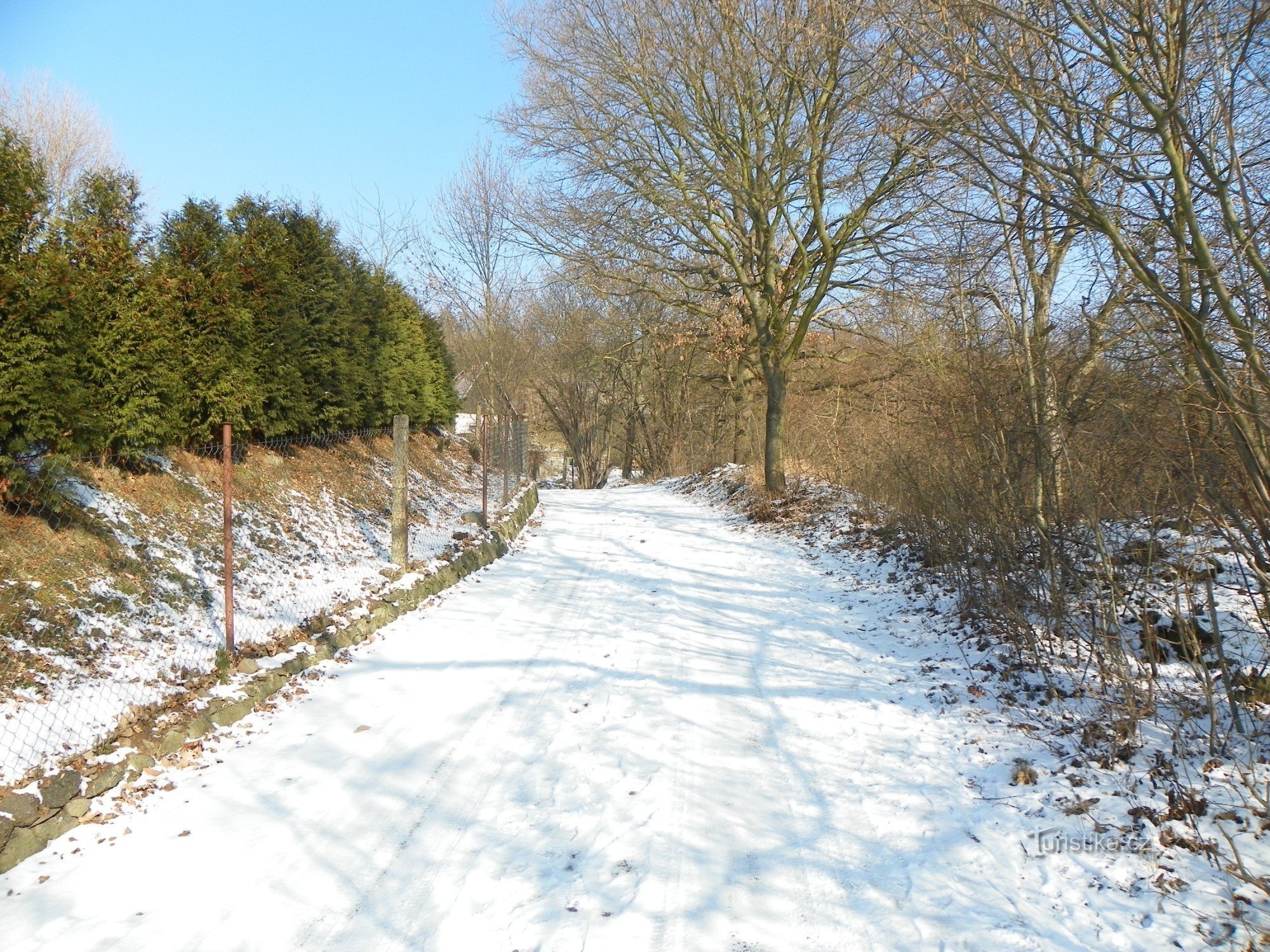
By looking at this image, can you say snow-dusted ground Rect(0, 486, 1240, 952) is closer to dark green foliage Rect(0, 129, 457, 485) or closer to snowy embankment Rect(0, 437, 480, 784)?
snowy embankment Rect(0, 437, 480, 784)

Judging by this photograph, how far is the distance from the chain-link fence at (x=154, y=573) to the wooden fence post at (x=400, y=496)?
0.13ft

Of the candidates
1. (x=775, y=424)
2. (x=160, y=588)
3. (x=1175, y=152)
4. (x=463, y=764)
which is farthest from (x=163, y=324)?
(x=775, y=424)

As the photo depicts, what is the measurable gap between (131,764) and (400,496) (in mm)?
5293

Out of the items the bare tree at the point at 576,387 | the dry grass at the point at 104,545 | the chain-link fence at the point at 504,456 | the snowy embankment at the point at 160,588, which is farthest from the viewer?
the bare tree at the point at 576,387

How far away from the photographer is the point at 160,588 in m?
6.88

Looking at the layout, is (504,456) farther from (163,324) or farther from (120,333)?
(120,333)

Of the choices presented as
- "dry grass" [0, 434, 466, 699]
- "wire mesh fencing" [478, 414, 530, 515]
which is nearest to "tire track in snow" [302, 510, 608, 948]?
"dry grass" [0, 434, 466, 699]

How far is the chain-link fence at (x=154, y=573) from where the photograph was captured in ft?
16.6

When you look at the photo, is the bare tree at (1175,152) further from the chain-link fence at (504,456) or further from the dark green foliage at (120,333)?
the chain-link fence at (504,456)

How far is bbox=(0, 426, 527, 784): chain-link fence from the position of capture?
507cm

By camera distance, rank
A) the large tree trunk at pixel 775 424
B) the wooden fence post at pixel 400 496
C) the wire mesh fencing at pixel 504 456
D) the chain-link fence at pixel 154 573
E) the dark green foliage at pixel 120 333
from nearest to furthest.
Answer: the chain-link fence at pixel 154 573, the dark green foliage at pixel 120 333, the wooden fence post at pixel 400 496, the large tree trunk at pixel 775 424, the wire mesh fencing at pixel 504 456

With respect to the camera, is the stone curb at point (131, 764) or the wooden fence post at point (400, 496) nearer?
the stone curb at point (131, 764)

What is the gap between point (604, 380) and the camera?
3722 cm

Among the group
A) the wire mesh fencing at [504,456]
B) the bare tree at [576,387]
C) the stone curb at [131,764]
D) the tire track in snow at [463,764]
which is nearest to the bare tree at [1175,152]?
the tire track in snow at [463,764]
